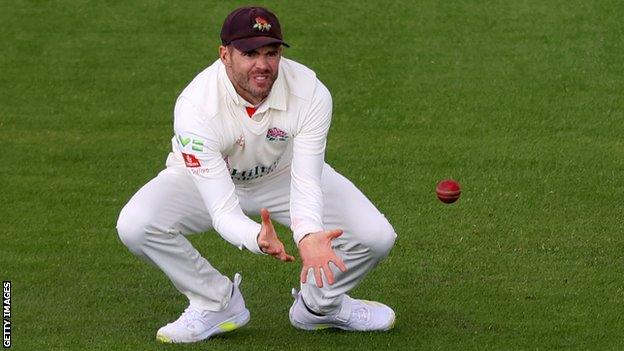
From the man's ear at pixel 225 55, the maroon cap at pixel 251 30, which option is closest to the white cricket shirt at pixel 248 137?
the man's ear at pixel 225 55

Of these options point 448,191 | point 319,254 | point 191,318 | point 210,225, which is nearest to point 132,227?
point 210,225

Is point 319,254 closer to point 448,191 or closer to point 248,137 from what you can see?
point 248,137

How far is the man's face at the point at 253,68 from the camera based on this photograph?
25.4ft

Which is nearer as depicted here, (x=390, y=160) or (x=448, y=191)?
(x=448, y=191)

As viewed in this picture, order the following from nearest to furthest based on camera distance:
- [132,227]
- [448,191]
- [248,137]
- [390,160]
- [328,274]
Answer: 1. [328,274]
2. [248,137]
3. [132,227]
4. [448,191]
5. [390,160]

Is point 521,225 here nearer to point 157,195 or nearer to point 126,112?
point 157,195

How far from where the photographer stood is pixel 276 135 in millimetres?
8055

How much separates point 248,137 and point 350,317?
1381 mm

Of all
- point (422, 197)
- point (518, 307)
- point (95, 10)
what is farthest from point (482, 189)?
point (95, 10)

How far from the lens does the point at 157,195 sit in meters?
8.25

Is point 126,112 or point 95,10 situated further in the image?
point 95,10

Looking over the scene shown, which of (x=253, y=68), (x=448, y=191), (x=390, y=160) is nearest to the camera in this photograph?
(x=253, y=68)

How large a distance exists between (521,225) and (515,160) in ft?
4.88

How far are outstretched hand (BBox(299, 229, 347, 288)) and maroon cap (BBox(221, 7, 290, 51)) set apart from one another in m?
1.13
